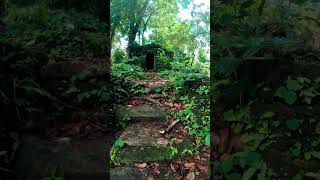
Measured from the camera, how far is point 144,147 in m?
3.21

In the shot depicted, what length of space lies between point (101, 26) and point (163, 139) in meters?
2.20

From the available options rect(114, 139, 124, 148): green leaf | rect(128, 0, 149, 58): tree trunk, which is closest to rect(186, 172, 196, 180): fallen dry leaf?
rect(114, 139, 124, 148): green leaf

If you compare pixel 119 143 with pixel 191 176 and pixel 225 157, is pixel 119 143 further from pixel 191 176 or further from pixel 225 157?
pixel 225 157

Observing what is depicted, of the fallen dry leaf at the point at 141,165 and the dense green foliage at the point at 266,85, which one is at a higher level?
the dense green foliage at the point at 266,85

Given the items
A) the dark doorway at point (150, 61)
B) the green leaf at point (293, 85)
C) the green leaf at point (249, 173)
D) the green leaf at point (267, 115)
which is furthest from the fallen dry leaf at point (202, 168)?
the dark doorway at point (150, 61)

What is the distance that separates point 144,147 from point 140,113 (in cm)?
52

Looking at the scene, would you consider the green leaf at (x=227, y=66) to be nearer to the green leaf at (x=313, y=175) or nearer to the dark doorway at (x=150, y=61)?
the green leaf at (x=313, y=175)

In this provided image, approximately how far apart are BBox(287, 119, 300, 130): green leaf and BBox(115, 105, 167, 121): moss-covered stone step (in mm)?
1193

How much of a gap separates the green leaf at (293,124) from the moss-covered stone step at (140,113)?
3.91ft

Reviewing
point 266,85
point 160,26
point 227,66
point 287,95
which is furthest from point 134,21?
point 287,95

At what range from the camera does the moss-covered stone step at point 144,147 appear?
3.11 meters

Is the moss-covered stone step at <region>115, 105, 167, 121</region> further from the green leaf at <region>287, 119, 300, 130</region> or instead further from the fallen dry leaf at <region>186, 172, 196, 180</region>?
the green leaf at <region>287, 119, 300, 130</region>

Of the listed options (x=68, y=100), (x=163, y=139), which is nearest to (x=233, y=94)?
(x=163, y=139)

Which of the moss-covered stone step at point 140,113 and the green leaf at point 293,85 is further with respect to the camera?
the moss-covered stone step at point 140,113
